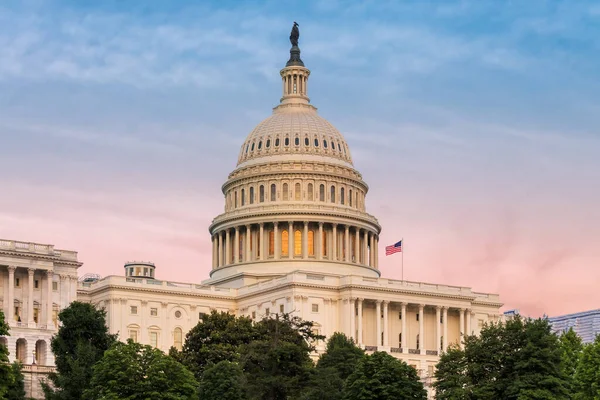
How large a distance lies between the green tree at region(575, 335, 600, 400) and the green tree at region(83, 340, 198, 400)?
1282 inches

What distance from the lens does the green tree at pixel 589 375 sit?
5423 inches

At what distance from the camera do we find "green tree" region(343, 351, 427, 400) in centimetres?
13150

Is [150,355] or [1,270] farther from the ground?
[1,270]

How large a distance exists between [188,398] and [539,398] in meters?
28.6

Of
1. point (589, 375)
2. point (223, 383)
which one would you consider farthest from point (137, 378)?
point (589, 375)

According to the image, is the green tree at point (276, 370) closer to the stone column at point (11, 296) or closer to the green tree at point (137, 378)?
the green tree at point (137, 378)

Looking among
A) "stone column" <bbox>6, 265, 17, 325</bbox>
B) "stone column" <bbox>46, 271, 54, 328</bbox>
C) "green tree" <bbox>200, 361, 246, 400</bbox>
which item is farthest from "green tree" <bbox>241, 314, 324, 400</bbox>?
"stone column" <bbox>46, 271, 54, 328</bbox>

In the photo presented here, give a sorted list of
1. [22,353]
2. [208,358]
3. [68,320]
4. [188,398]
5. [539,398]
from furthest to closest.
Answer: [22,353] < [208,358] < [68,320] < [188,398] < [539,398]

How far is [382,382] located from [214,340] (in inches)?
1600

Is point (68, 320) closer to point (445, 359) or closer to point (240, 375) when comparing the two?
point (240, 375)

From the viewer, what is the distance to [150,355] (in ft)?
438

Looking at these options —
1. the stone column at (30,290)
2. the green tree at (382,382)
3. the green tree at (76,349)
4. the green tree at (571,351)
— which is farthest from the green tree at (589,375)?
the stone column at (30,290)

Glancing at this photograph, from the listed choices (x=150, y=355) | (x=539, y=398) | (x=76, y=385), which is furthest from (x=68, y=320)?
(x=539, y=398)

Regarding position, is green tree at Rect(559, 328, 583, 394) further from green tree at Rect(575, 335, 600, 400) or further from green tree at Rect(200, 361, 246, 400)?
green tree at Rect(200, 361, 246, 400)
